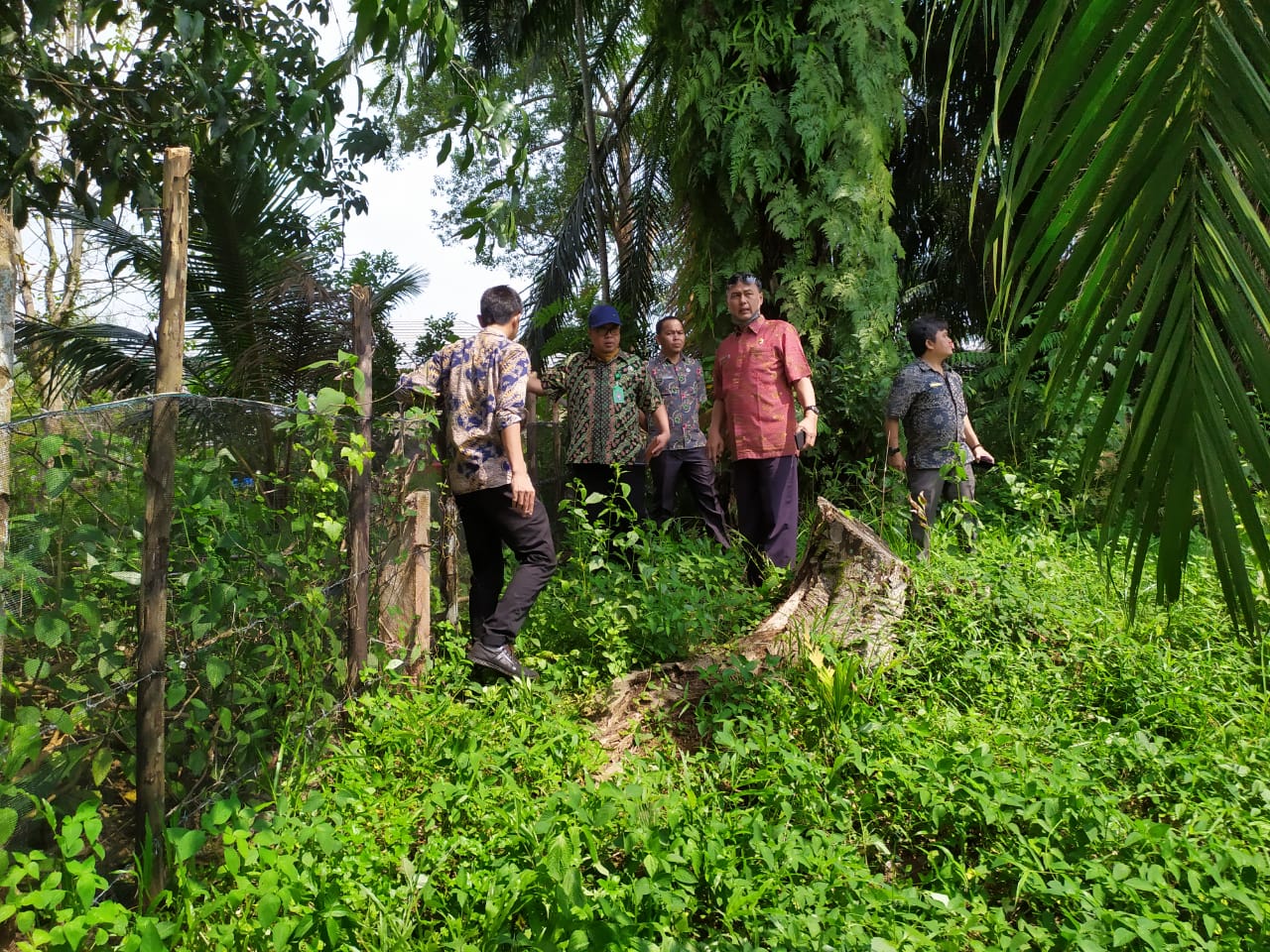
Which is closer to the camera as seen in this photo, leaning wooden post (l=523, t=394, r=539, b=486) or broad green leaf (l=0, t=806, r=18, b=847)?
broad green leaf (l=0, t=806, r=18, b=847)

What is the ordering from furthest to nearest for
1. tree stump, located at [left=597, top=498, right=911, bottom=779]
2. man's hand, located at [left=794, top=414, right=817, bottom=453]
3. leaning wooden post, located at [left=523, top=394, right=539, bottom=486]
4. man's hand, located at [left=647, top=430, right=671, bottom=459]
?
leaning wooden post, located at [left=523, top=394, right=539, bottom=486] < man's hand, located at [left=647, top=430, right=671, bottom=459] < man's hand, located at [left=794, top=414, right=817, bottom=453] < tree stump, located at [left=597, top=498, right=911, bottom=779]

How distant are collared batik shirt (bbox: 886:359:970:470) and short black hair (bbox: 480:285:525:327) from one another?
2.43m

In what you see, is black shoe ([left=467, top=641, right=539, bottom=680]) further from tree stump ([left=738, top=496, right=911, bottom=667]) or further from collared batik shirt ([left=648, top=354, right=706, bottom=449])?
collared batik shirt ([left=648, top=354, right=706, bottom=449])

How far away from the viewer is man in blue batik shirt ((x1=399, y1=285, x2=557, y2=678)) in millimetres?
3928

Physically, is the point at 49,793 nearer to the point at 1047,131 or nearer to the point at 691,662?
the point at 1047,131

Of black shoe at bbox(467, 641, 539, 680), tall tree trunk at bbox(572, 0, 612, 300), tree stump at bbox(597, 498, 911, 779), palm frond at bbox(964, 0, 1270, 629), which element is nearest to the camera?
palm frond at bbox(964, 0, 1270, 629)

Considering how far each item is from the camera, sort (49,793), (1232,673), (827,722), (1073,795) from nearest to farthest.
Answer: (49,793) → (1073,795) → (827,722) → (1232,673)

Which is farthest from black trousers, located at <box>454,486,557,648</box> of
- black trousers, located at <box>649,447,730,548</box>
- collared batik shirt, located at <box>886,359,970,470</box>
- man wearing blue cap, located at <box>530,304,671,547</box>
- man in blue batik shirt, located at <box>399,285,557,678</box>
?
collared batik shirt, located at <box>886,359,970,470</box>

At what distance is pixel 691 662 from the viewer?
4.05m

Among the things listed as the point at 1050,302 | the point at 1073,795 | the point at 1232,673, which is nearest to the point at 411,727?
the point at 1073,795

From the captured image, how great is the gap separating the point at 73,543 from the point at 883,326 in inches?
250

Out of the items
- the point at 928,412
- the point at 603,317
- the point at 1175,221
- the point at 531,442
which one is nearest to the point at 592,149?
the point at 531,442

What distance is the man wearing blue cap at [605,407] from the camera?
530cm

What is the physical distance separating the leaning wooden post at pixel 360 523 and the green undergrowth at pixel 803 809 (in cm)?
22
